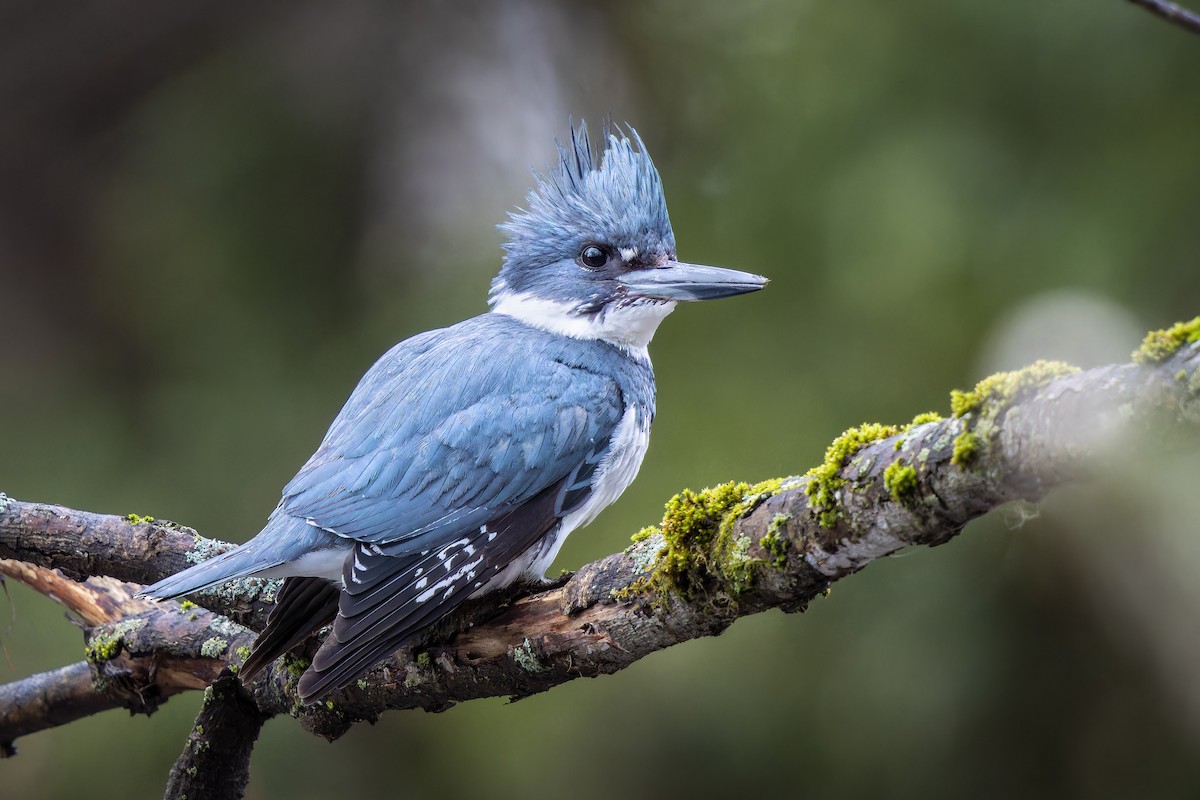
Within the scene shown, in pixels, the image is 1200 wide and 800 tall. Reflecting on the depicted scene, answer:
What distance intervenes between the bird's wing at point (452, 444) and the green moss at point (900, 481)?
1.10m

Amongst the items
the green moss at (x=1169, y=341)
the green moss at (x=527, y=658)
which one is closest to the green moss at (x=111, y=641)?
the green moss at (x=527, y=658)

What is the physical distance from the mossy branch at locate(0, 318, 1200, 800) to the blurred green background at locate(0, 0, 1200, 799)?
91cm

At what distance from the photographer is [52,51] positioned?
185 inches

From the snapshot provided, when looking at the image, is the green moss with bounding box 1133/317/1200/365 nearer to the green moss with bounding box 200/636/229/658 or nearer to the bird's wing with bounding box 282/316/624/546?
the bird's wing with bounding box 282/316/624/546

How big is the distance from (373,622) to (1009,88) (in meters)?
2.53

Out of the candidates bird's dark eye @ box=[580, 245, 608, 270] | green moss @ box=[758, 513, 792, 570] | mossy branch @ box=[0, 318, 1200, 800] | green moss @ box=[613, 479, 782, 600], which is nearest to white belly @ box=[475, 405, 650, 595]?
mossy branch @ box=[0, 318, 1200, 800]

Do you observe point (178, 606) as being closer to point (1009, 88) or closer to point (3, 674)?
point (3, 674)

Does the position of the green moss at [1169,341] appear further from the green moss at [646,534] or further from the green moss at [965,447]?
the green moss at [646,534]

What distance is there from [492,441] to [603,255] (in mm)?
724

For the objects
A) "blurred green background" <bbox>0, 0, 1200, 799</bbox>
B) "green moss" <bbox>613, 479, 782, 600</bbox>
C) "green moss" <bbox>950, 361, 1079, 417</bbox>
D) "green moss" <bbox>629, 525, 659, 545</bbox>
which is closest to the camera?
"green moss" <bbox>950, 361, 1079, 417</bbox>

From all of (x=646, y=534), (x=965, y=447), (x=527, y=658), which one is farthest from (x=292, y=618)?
(x=965, y=447)

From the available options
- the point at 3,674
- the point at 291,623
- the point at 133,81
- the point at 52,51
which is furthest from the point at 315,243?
the point at 291,623

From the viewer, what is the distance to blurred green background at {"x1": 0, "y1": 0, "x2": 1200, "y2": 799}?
3.12 m

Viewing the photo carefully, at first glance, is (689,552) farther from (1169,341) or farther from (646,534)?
(1169,341)
